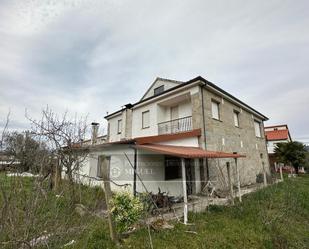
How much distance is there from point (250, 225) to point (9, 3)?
9.08 metres

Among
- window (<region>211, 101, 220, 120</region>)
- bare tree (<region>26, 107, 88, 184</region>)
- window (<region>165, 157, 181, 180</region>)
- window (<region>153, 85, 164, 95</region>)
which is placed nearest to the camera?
bare tree (<region>26, 107, 88, 184</region>)

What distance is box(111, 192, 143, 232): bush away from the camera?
5.23 m

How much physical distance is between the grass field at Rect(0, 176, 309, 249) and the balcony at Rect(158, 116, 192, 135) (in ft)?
19.4

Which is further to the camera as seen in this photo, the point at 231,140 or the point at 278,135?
the point at 278,135

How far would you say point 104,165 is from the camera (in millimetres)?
4848

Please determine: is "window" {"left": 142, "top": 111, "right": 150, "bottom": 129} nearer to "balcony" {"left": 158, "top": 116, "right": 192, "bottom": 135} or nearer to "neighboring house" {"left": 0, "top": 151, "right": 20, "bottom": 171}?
"balcony" {"left": 158, "top": 116, "right": 192, "bottom": 135}

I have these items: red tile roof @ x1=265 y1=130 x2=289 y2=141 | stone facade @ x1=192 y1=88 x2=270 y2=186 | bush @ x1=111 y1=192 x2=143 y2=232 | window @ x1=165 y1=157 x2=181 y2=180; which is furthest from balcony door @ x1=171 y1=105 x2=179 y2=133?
red tile roof @ x1=265 y1=130 x2=289 y2=141

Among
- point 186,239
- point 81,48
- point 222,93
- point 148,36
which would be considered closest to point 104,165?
point 186,239

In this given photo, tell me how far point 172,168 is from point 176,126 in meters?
3.44

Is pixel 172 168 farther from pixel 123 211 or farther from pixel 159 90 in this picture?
pixel 159 90

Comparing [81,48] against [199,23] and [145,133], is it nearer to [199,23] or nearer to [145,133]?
[199,23]

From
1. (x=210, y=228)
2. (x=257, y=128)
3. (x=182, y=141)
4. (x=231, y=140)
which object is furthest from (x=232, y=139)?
(x=210, y=228)

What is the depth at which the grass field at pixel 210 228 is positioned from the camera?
2.78 m

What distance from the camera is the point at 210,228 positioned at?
20.2 ft
